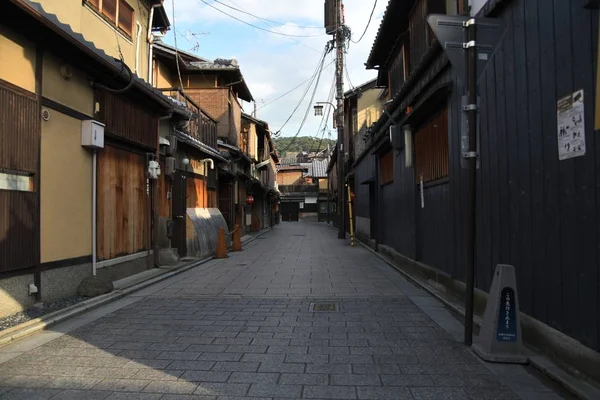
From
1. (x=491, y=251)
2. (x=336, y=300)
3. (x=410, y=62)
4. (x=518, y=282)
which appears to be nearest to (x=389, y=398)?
(x=518, y=282)

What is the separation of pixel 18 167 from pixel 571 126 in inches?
262

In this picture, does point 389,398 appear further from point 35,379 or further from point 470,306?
point 35,379

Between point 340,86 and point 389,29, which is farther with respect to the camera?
point 340,86

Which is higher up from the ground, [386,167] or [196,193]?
[386,167]

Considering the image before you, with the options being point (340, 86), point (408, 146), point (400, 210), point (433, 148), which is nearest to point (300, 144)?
point (340, 86)

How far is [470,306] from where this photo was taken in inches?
192

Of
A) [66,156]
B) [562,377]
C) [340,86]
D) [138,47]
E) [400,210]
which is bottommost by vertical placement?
[562,377]

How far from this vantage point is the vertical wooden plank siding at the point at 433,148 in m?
8.14

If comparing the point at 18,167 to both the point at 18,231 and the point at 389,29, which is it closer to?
the point at 18,231

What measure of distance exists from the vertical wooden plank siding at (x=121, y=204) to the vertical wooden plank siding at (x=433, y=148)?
6452 millimetres

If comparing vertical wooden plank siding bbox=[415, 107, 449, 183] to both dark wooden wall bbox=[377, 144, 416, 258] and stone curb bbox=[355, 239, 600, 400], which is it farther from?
stone curb bbox=[355, 239, 600, 400]

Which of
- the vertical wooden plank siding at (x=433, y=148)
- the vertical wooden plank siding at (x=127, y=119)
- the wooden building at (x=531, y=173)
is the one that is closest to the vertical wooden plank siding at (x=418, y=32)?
the wooden building at (x=531, y=173)

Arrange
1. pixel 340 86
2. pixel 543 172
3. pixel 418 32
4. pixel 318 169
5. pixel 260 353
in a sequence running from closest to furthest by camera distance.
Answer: pixel 543 172 → pixel 260 353 → pixel 418 32 → pixel 340 86 → pixel 318 169

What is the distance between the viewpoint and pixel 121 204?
31.0 feet
